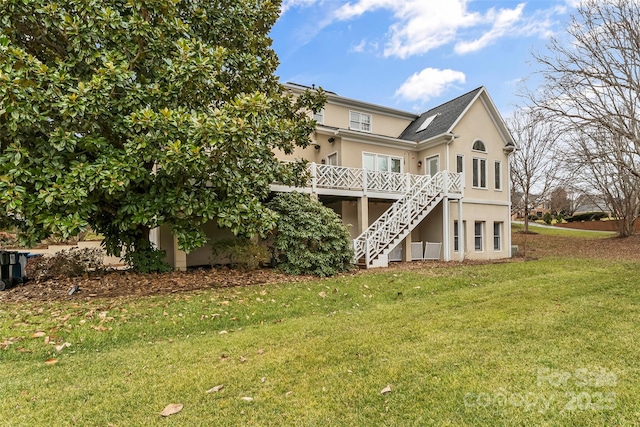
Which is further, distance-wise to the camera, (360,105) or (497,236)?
(360,105)

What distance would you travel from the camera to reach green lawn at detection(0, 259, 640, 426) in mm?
3072

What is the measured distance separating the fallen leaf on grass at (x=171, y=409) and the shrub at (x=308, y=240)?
708 cm

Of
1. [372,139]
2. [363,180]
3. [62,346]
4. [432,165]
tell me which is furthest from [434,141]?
[62,346]

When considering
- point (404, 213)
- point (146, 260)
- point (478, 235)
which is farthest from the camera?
point (478, 235)

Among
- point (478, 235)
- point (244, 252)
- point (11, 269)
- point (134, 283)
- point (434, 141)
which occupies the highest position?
point (434, 141)

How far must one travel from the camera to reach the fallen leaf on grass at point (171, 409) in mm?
3208

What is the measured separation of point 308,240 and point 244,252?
1.97 meters

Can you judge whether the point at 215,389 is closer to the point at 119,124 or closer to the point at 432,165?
the point at 119,124

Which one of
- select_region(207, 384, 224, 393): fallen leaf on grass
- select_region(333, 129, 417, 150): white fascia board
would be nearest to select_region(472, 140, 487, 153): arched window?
select_region(333, 129, 417, 150): white fascia board

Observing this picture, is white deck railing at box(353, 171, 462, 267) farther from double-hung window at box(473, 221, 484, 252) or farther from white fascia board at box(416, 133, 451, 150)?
double-hung window at box(473, 221, 484, 252)

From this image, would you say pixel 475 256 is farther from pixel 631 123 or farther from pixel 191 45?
pixel 191 45

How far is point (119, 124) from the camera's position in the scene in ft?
25.0

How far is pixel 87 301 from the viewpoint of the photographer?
23.6 ft

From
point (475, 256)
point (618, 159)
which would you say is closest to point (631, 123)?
point (618, 159)
